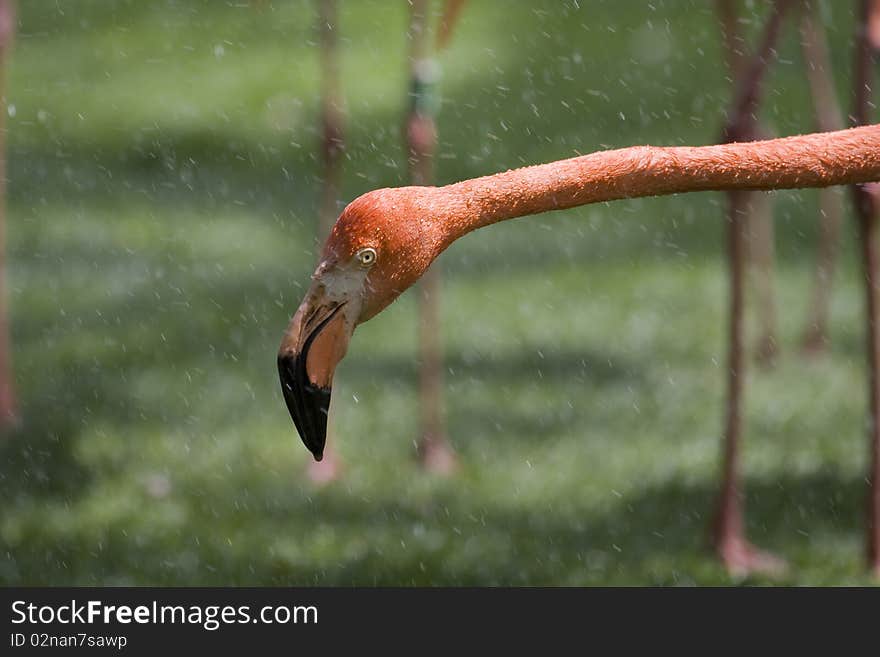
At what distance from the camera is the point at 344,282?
2311 mm

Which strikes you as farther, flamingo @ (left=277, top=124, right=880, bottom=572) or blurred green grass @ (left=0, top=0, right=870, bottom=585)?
blurred green grass @ (left=0, top=0, right=870, bottom=585)

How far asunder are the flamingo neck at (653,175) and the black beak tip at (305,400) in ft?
0.87

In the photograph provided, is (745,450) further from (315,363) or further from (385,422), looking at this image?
Result: (315,363)

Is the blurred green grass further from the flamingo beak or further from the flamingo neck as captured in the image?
the flamingo beak

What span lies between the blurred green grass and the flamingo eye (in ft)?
6.57

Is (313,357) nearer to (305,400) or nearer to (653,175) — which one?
(305,400)

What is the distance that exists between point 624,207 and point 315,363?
5512mm

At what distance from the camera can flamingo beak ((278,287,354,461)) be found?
7.55 ft

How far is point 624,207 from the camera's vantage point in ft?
25.2

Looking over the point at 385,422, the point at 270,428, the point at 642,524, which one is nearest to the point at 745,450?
the point at 642,524

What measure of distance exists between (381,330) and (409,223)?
12.9ft

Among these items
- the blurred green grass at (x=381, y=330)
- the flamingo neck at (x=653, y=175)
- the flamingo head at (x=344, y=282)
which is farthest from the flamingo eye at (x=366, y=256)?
the blurred green grass at (x=381, y=330)

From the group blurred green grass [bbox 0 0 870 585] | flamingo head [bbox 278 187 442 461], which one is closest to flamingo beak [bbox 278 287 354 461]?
flamingo head [bbox 278 187 442 461]

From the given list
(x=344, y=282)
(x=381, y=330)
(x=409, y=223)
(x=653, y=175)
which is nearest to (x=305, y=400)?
(x=344, y=282)
